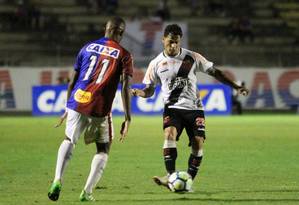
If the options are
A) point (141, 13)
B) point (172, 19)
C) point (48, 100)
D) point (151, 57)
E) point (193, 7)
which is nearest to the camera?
point (48, 100)

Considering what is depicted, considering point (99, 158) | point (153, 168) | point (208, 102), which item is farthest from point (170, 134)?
point (208, 102)

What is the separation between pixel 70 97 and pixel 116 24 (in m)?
1.06

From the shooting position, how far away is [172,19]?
40.9 meters

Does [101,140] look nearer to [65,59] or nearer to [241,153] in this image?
[241,153]

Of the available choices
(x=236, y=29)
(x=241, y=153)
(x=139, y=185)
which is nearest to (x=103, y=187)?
(x=139, y=185)

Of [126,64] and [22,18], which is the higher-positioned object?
[126,64]

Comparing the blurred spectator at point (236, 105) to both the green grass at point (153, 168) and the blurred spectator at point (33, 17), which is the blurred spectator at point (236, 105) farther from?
the green grass at point (153, 168)

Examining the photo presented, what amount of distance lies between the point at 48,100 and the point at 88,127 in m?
23.0

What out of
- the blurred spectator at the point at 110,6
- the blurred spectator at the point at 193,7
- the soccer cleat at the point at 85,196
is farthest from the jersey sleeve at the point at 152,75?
the blurred spectator at the point at 193,7

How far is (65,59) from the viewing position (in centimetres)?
3728

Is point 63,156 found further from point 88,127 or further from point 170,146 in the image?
point 170,146

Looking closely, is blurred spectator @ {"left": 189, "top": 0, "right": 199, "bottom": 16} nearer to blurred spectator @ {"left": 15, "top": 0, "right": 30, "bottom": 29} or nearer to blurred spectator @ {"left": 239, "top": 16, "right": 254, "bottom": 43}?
blurred spectator @ {"left": 239, "top": 16, "right": 254, "bottom": 43}

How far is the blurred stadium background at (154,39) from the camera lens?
1451 inches

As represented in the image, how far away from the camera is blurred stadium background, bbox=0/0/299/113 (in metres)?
36.8
